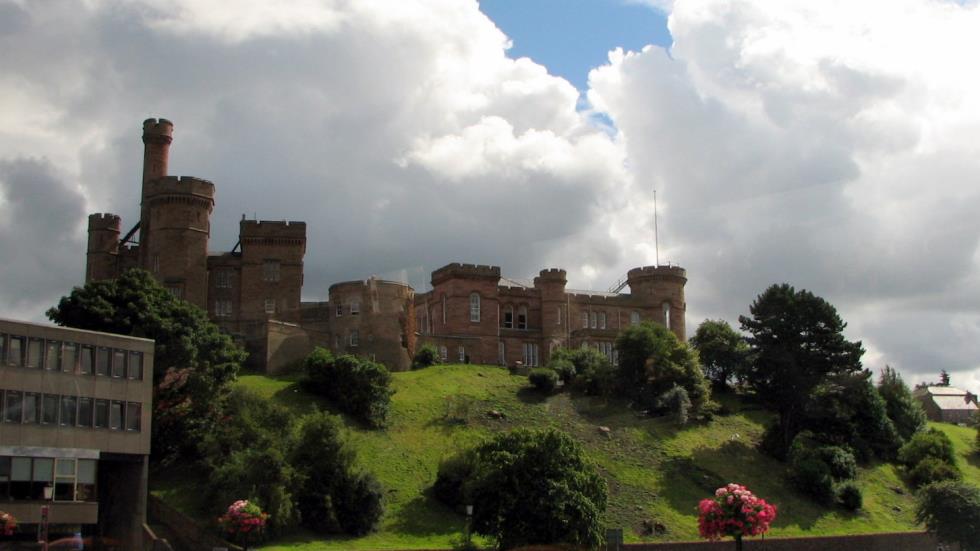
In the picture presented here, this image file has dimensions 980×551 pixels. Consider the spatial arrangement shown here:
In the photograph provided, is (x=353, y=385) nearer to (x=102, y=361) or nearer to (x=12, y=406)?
(x=102, y=361)

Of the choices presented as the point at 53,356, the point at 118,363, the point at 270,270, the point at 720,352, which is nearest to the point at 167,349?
the point at 118,363

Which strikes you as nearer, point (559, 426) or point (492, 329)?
point (559, 426)

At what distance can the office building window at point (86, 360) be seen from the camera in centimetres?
4853

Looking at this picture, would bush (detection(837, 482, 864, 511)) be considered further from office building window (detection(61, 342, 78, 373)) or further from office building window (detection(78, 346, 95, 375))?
office building window (detection(61, 342, 78, 373))

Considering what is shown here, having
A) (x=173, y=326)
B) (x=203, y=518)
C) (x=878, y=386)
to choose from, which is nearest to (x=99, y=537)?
(x=203, y=518)

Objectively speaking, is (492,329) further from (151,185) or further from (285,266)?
(151,185)

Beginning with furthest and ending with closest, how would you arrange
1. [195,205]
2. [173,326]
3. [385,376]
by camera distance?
[195,205] < [385,376] < [173,326]

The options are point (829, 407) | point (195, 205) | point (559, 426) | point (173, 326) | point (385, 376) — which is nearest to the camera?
point (173, 326)

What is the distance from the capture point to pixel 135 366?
50938 millimetres

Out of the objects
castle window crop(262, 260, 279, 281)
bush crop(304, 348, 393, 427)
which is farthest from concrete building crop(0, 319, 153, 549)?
castle window crop(262, 260, 279, 281)

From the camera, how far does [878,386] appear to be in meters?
83.8

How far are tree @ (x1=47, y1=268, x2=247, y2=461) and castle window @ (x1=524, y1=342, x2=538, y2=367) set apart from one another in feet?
111

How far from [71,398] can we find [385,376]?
2056cm

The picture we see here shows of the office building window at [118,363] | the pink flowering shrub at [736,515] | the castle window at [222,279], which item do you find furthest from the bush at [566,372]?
the office building window at [118,363]
